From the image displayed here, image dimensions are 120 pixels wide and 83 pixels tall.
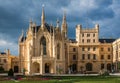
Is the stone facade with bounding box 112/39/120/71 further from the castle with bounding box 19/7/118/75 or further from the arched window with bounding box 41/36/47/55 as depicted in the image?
the arched window with bounding box 41/36/47/55

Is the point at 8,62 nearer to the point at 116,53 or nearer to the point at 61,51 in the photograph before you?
the point at 61,51

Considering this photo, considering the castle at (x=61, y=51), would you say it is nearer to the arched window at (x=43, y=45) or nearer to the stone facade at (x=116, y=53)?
the arched window at (x=43, y=45)

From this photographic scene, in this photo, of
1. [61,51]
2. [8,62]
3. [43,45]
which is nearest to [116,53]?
[61,51]

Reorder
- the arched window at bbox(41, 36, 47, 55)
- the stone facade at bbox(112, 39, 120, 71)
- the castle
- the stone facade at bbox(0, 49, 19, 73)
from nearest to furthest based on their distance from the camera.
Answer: the castle < the arched window at bbox(41, 36, 47, 55) < the stone facade at bbox(112, 39, 120, 71) < the stone facade at bbox(0, 49, 19, 73)

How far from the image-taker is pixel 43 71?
103 meters

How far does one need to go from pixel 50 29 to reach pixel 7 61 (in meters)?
24.5

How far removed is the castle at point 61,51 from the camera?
10588 centimetres

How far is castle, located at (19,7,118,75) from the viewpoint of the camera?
347 feet

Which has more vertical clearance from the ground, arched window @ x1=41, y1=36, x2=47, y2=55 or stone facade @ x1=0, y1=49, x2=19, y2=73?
arched window @ x1=41, y1=36, x2=47, y2=55

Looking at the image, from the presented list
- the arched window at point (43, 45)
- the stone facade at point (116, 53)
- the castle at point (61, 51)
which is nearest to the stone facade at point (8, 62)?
the castle at point (61, 51)

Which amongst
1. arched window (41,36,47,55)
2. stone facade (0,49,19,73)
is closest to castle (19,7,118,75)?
arched window (41,36,47,55)

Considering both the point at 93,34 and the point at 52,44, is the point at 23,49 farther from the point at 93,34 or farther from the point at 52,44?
the point at 93,34

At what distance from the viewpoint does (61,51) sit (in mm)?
108312

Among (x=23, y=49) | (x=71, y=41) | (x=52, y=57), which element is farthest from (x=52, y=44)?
(x=71, y=41)
